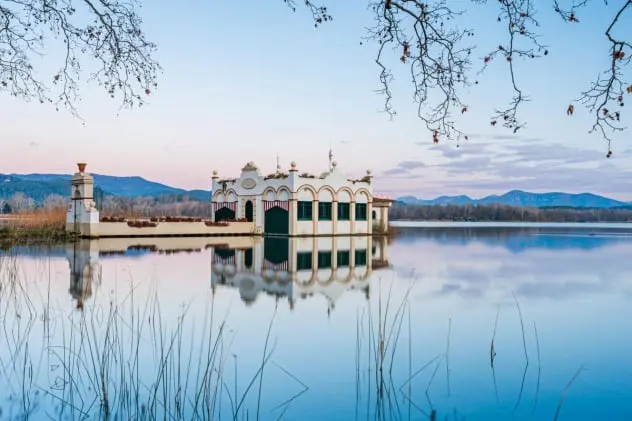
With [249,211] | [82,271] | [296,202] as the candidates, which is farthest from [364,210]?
[82,271]

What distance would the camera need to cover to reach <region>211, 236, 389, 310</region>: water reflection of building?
38.7 ft

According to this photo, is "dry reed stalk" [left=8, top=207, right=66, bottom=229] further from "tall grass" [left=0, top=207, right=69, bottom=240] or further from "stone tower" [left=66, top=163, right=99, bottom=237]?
"stone tower" [left=66, top=163, right=99, bottom=237]

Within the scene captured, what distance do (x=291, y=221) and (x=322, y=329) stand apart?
2730cm

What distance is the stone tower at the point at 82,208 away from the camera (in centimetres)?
2906

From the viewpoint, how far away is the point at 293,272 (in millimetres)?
15383

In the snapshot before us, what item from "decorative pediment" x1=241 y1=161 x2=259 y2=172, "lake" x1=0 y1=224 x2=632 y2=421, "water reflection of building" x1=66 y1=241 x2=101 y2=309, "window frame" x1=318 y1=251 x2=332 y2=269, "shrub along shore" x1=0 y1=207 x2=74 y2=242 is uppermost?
"decorative pediment" x1=241 y1=161 x2=259 y2=172

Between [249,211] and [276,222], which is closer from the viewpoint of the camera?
[276,222]

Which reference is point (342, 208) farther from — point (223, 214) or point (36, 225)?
point (36, 225)

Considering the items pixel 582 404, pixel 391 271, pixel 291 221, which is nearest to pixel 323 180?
pixel 291 221

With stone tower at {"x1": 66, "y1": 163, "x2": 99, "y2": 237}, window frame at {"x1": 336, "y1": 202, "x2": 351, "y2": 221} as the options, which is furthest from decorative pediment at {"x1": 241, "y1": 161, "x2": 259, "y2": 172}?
stone tower at {"x1": 66, "y1": 163, "x2": 99, "y2": 237}

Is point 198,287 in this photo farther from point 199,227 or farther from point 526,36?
point 199,227

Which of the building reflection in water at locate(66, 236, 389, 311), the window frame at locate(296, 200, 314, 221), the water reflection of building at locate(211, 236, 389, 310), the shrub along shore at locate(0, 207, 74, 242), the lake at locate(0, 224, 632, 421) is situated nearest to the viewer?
the lake at locate(0, 224, 632, 421)

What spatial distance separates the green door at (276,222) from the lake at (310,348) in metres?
21.3

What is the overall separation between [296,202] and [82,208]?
12221 millimetres
